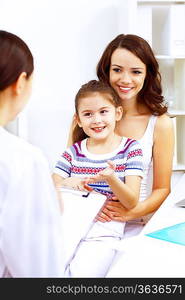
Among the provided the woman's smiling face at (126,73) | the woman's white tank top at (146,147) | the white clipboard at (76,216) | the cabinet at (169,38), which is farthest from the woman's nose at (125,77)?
the cabinet at (169,38)

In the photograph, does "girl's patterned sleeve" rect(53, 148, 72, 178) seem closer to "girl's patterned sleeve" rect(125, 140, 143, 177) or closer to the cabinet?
"girl's patterned sleeve" rect(125, 140, 143, 177)

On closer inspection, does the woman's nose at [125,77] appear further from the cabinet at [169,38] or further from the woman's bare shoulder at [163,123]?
the cabinet at [169,38]

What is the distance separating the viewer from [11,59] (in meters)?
A: 0.48

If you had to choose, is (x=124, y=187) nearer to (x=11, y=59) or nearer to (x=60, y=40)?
(x=11, y=59)

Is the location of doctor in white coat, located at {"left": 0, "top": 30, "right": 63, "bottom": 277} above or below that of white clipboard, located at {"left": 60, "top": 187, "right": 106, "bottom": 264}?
above

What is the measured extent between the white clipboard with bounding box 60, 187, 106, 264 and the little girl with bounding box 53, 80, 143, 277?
0.18 feet


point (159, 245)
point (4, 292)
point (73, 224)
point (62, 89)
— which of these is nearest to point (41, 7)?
point (62, 89)

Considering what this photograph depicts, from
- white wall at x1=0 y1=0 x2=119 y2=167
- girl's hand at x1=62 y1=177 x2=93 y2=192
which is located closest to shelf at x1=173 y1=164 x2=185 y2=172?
white wall at x1=0 y1=0 x2=119 y2=167

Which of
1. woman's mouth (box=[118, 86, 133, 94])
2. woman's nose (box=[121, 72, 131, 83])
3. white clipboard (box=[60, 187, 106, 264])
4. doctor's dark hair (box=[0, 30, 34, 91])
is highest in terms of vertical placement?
woman's nose (box=[121, 72, 131, 83])

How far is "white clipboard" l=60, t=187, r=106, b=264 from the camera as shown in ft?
2.53

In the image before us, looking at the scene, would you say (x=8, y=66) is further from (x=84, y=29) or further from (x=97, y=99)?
(x=84, y=29)

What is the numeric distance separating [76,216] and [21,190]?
0.32 metres

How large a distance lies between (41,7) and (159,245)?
1.25m

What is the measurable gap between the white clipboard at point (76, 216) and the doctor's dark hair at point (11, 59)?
34 centimetres
